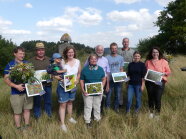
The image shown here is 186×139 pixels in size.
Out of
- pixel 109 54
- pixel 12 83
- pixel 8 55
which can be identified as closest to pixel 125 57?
pixel 109 54

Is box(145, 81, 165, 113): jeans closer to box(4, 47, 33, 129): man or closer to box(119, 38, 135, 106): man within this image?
box(119, 38, 135, 106): man

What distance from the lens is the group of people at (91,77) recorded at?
4.50 metres

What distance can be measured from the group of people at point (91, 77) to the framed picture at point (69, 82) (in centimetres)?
10

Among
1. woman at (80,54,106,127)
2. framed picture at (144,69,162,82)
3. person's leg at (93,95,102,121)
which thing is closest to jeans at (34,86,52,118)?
woman at (80,54,106,127)

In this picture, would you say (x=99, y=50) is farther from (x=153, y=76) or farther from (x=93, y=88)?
(x=153, y=76)

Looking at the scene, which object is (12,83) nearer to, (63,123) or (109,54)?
(63,123)

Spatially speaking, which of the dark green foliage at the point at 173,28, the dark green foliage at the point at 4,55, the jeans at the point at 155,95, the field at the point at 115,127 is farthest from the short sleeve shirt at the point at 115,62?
the dark green foliage at the point at 4,55

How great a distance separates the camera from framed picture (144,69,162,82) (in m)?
4.81

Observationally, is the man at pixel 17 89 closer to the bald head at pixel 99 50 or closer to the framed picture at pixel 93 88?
the framed picture at pixel 93 88

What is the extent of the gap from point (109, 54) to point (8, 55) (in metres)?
45.3

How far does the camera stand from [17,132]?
4324mm

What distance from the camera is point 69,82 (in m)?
4.59

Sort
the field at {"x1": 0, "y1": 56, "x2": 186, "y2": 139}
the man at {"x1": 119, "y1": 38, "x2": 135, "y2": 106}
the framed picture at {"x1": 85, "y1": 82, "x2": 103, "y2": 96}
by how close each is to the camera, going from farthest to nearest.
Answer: the man at {"x1": 119, "y1": 38, "x2": 135, "y2": 106} → the framed picture at {"x1": 85, "y1": 82, "x2": 103, "y2": 96} → the field at {"x1": 0, "y1": 56, "x2": 186, "y2": 139}

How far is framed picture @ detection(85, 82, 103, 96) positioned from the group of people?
0.09m
